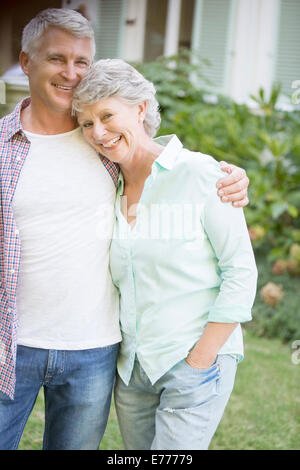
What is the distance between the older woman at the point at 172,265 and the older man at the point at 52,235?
65mm

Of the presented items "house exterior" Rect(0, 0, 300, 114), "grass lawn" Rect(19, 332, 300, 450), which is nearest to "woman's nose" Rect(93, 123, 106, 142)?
"grass lawn" Rect(19, 332, 300, 450)

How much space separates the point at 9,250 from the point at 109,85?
0.48 metres

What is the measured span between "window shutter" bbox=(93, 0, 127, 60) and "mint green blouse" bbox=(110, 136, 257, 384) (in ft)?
5.34

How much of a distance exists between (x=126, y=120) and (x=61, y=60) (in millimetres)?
227

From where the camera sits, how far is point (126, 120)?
135 cm

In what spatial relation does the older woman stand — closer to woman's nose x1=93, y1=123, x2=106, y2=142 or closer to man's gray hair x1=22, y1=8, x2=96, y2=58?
woman's nose x1=93, y1=123, x2=106, y2=142

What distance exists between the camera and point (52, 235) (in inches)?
52.2

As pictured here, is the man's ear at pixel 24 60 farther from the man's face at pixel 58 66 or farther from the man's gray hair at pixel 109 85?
the man's gray hair at pixel 109 85

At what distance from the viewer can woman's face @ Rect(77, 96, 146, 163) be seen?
1.32 metres

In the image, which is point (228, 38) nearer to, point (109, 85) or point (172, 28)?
point (172, 28)

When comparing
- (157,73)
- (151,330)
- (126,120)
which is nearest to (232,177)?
(126,120)

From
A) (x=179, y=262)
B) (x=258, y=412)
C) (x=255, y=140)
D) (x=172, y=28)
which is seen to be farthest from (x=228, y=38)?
(x=179, y=262)

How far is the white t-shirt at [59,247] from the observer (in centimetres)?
132

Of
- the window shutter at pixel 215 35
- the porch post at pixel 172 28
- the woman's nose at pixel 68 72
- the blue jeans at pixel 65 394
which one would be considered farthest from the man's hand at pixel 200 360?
the porch post at pixel 172 28
